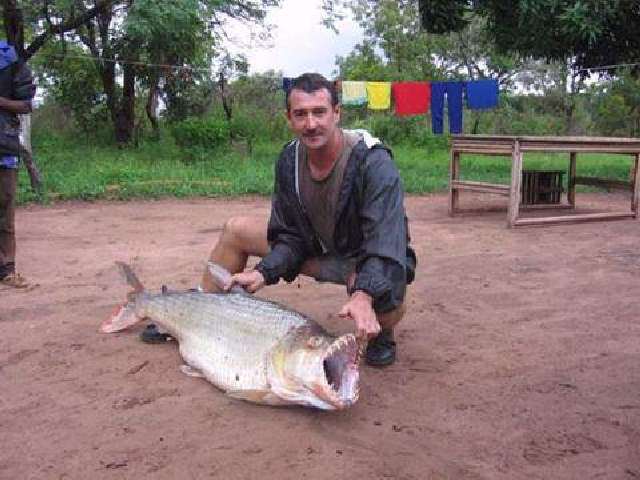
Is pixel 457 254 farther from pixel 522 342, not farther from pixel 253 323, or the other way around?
pixel 253 323

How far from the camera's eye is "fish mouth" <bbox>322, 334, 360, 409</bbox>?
240 cm

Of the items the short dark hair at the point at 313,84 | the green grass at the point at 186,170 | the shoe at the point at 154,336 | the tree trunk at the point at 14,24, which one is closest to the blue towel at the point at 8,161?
the shoe at the point at 154,336

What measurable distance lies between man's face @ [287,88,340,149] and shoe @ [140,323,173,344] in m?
1.34

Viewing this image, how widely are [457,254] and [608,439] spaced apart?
3.56 m

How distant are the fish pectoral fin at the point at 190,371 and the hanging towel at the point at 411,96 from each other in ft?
37.1

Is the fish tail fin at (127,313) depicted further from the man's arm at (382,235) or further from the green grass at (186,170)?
the green grass at (186,170)

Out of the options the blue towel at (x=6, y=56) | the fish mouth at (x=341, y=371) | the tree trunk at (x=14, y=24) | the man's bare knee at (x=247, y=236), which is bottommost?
the fish mouth at (x=341, y=371)

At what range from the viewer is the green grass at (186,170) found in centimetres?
1003

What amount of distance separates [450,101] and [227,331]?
11453 millimetres

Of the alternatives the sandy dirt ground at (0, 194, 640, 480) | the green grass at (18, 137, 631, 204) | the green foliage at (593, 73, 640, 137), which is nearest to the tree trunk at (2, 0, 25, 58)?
the green grass at (18, 137, 631, 204)

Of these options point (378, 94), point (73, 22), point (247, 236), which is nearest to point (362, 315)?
point (247, 236)

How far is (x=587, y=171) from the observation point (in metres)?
14.1

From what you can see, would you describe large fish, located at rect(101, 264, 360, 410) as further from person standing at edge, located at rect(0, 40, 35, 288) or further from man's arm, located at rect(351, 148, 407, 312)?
person standing at edge, located at rect(0, 40, 35, 288)

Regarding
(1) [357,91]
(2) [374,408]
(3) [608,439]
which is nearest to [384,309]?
(2) [374,408]
